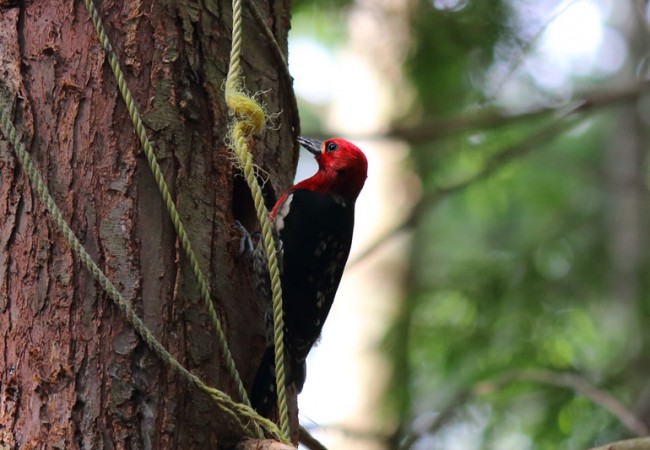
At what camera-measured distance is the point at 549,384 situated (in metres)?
4.28

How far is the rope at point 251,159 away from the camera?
219cm

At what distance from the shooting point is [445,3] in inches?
187

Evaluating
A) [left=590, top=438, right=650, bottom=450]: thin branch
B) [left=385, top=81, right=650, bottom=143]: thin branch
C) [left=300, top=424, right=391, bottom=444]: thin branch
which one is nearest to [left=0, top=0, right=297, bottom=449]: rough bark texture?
[left=590, top=438, right=650, bottom=450]: thin branch

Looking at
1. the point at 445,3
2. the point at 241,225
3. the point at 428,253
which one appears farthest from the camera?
the point at 428,253

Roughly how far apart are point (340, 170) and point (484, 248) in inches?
127

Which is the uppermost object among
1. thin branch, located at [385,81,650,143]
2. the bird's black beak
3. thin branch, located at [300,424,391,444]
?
thin branch, located at [385,81,650,143]

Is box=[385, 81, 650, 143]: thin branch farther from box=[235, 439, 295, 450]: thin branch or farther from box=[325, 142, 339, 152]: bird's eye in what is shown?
box=[235, 439, 295, 450]: thin branch

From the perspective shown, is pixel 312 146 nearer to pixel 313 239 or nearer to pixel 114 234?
pixel 313 239

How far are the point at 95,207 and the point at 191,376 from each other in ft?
1.68

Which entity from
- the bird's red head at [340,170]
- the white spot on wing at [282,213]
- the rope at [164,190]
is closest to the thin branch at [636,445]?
the rope at [164,190]

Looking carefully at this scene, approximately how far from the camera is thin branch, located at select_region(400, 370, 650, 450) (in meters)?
3.61

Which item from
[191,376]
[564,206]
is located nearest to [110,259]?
[191,376]

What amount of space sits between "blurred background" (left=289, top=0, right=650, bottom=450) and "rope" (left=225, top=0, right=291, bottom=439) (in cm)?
203

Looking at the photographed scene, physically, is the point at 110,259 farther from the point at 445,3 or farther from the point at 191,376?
the point at 445,3
